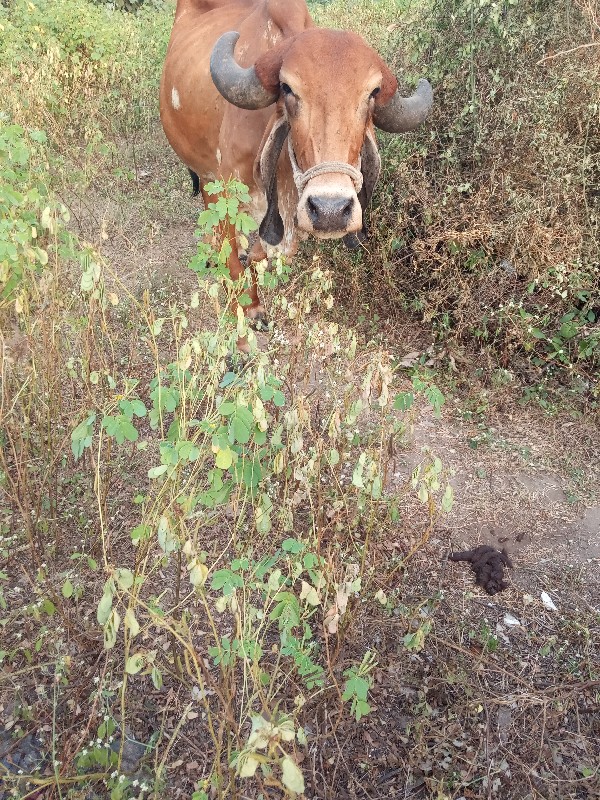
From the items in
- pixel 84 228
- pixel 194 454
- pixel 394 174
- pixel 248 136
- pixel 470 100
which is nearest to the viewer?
pixel 194 454

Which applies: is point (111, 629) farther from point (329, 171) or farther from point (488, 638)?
point (329, 171)

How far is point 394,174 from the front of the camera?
12.9ft

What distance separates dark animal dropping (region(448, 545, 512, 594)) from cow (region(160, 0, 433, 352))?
5.05 feet

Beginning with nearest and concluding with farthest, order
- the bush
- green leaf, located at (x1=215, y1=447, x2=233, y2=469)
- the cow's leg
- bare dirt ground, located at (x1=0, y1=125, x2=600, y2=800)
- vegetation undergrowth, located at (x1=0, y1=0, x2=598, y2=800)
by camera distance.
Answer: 1. green leaf, located at (x1=215, y1=447, x2=233, y2=469)
2. vegetation undergrowth, located at (x1=0, y1=0, x2=598, y2=800)
3. bare dirt ground, located at (x1=0, y1=125, x2=600, y2=800)
4. the bush
5. the cow's leg

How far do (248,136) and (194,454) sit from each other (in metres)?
2.41

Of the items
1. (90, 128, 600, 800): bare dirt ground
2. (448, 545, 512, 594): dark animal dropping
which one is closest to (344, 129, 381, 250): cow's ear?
(90, 128, 600, 800): bare dirt ground

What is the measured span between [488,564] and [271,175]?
221cm

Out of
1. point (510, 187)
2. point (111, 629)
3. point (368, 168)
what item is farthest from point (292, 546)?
point (510, 187)

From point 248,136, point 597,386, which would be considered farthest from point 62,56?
point 597,386

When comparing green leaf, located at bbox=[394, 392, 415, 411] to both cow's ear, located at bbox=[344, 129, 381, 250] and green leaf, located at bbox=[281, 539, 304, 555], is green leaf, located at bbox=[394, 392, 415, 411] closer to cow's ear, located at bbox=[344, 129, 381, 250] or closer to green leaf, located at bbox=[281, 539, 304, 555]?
green leaf, located at bbox=[281, 539, 304, 555]

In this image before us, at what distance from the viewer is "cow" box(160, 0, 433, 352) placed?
272cm

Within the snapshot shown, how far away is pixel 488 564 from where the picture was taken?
Result: 2682mm

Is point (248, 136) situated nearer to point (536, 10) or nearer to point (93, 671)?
point (536, 10)

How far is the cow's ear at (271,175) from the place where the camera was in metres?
3.07
